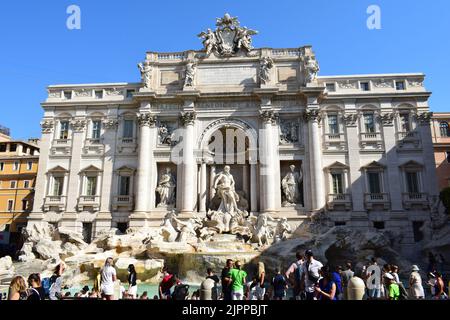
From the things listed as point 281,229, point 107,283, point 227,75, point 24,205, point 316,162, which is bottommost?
point 107,283

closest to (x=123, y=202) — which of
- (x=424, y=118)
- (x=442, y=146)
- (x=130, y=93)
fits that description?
(x=130, y=93)

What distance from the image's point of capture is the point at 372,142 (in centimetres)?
A: 2712

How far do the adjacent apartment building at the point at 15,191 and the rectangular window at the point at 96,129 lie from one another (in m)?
11.2

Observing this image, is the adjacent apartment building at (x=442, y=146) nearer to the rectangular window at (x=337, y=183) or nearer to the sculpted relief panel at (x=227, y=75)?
the rectangular window at (x=337, y=183)

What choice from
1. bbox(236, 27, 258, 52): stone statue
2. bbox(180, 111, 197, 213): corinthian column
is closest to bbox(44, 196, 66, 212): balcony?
bbox(180, 111, 197, 213): corinthian column

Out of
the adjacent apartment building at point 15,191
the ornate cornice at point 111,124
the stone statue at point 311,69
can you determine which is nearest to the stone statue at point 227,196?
the stone statue at point 311,69

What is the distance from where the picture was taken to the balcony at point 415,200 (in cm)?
2541

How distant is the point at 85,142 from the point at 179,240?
1302cm

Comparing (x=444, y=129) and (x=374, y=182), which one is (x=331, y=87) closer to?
(x=374, y=182)

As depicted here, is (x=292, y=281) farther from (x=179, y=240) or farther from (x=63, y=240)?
(x=63, y=240)

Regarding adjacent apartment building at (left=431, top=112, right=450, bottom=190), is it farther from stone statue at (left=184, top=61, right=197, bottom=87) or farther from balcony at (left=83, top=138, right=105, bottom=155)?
balcony at (left=83, top=138, right=105, bottom=155)

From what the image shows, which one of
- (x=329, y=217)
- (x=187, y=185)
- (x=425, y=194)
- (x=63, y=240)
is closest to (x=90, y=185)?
(x=63, y=240)

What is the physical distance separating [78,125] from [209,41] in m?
13.1

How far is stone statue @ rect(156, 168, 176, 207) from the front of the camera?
26.8m
